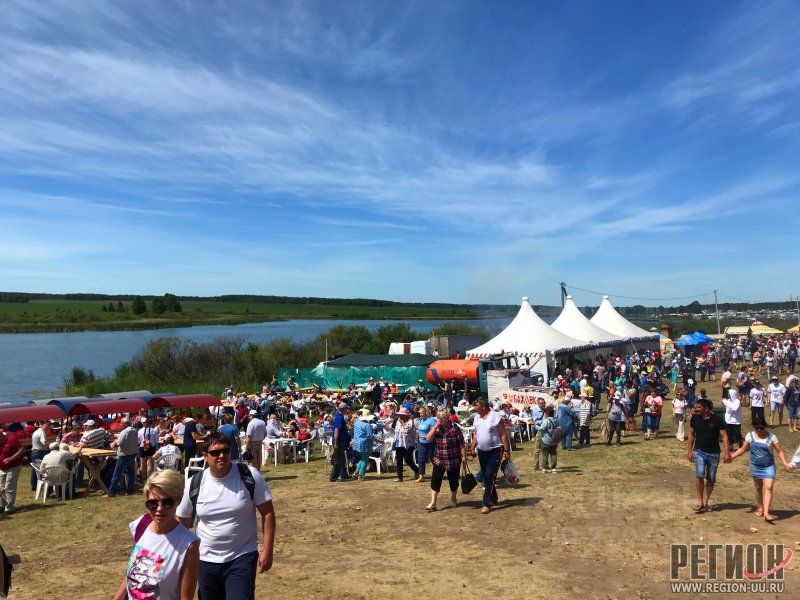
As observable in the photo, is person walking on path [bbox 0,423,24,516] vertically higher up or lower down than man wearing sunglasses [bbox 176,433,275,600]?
lower down

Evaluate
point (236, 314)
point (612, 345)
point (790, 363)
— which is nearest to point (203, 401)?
point (612, 345)

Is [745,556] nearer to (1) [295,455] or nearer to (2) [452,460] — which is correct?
(2) [452,460]

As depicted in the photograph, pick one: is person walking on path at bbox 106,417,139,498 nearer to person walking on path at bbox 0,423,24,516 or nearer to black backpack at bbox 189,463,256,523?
person walking on path at bbox 0,423,24,516

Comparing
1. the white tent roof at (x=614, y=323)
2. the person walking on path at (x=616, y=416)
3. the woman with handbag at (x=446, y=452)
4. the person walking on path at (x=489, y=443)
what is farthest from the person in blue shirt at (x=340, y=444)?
the white tent roof at (x=614, y=323)

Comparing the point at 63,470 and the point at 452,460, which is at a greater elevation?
the point at 452,460

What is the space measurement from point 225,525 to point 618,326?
36.7 m

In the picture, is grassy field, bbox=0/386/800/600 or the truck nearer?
grassy field, bbox=0/386/800/600

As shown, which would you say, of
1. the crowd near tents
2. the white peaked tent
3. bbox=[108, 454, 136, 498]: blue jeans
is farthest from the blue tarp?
bbox=[108, 454, 136, 498]: blue jeans

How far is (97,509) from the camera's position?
936cm

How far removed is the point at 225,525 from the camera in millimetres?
3682

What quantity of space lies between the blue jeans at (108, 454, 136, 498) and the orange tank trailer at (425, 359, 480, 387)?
47.2 ft

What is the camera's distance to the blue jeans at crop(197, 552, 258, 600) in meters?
3.65

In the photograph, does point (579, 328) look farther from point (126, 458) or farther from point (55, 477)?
point (55, 477)

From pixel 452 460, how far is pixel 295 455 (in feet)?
21.5
